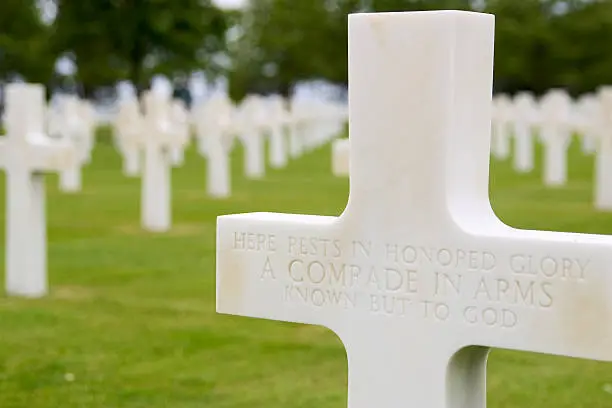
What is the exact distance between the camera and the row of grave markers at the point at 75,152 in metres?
8.12

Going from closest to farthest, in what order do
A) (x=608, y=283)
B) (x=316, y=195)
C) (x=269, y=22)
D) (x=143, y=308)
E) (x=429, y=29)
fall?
(x=608, y=283)
(x=429, y=29)
(x=143, y=308)
(x=316, y=195)
(x=269, y=22)

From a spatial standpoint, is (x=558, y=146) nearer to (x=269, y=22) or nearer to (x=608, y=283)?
(x=608, y=283)

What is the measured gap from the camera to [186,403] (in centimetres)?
548

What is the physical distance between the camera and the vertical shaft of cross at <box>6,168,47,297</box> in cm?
821

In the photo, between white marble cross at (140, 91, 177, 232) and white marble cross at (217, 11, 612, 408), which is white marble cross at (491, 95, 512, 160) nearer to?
white marble cross at (140, 91, 177, 232)

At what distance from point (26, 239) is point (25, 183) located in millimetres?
411

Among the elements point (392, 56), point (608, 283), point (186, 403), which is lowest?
point (186, 403)

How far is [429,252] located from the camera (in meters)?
3.63

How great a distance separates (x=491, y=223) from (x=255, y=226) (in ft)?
2.74

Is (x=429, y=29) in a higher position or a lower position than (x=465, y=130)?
higher

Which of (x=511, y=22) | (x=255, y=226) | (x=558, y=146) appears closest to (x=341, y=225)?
(x=255, y=226)

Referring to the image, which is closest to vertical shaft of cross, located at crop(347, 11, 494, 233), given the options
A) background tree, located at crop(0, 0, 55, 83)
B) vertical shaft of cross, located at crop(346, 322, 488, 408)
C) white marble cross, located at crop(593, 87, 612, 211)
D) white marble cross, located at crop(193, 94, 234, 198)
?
vertical shaft of cross, located at crop(346, 322, 488, 408)

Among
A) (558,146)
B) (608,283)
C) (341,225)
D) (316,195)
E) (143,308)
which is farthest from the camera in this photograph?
(558,146)

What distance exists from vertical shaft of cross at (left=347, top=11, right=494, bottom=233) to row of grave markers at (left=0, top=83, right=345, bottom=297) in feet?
14.5
